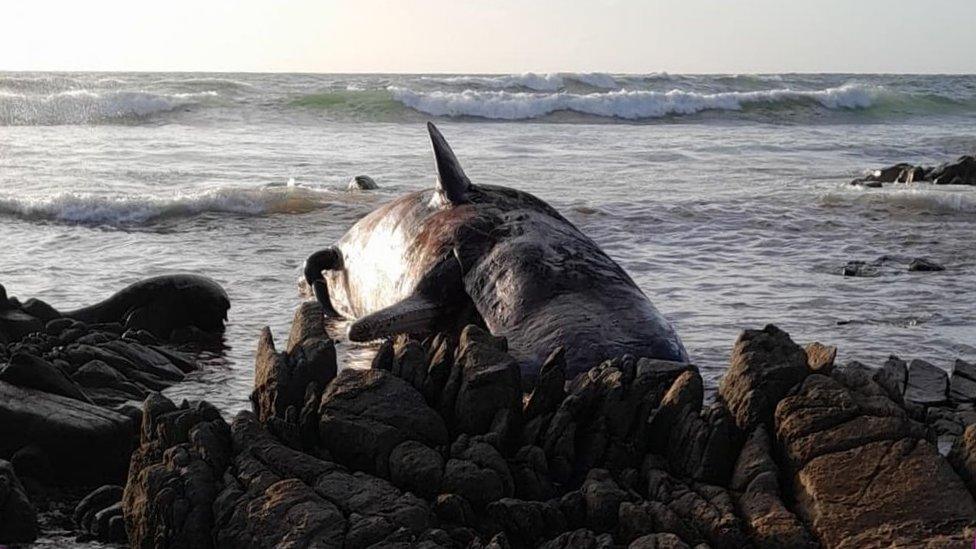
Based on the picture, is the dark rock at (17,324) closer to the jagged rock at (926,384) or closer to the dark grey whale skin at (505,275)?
the dark grey whale skin at (505,275)

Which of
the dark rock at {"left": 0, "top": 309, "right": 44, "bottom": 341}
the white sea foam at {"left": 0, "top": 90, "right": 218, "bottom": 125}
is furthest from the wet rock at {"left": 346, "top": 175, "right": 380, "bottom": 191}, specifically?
the white sea foam at {"left": 0, "top": 90, "right": 218, "bottom": 125}

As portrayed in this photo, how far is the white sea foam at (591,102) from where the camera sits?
121ft

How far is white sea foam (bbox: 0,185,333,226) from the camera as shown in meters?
13.7

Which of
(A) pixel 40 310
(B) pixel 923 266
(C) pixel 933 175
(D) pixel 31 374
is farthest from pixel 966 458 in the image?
(C) pixel 933 175

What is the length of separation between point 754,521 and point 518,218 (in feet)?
11.6

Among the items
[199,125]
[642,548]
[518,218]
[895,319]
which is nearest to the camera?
[642,548]

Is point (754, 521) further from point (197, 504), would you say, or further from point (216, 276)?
point (216, 276)

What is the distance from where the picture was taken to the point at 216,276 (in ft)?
33.7

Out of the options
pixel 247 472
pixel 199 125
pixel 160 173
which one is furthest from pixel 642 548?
pixel 199 125

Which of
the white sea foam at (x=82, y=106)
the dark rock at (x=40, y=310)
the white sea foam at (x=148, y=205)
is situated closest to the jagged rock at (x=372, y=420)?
the dark rock at (x=40, y=310)

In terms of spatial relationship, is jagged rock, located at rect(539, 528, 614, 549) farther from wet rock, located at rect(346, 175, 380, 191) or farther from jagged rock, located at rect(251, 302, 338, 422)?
wet rock, located at rect(346, 175, 380, 191)

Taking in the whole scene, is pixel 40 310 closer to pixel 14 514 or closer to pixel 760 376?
pixel 14 514

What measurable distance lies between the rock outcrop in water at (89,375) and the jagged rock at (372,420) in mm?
885

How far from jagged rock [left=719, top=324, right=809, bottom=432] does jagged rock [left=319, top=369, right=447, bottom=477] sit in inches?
42.8
